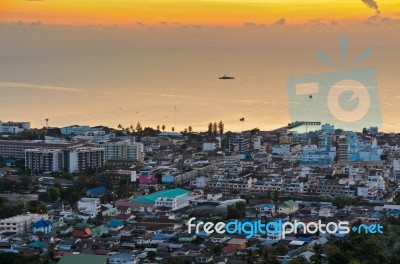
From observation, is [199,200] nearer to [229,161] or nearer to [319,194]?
[319,194]

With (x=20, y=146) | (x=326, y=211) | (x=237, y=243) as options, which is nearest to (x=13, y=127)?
(x=20, y=146)

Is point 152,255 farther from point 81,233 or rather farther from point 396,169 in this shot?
point 396,169

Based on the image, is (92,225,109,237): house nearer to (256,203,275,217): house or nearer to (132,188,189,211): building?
(132,188,189,211): building

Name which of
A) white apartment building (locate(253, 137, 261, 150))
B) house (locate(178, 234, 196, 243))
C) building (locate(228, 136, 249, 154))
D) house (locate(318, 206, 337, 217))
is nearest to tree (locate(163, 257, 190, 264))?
house (locate(178, 234, 196, 243))


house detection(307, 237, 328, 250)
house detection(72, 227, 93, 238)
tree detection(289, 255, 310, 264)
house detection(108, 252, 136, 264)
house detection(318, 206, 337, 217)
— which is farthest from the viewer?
house detection(318, 206, 337, 217)

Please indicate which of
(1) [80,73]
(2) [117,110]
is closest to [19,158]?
(2) [117,110]

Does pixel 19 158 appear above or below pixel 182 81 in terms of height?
below

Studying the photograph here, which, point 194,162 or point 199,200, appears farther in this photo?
point 194,162
